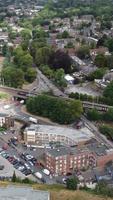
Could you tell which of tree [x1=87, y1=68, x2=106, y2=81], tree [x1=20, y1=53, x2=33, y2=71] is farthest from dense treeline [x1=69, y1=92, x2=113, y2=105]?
tree [x1=20, y1=53, x2=33, y2=71]

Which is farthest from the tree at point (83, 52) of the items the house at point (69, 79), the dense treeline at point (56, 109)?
the dense treeline at point (56, 109)

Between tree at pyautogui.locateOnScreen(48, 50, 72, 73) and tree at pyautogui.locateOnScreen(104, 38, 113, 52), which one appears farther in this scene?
tree at pyautogui.locateOnScreen(104, 38, 113, 52)

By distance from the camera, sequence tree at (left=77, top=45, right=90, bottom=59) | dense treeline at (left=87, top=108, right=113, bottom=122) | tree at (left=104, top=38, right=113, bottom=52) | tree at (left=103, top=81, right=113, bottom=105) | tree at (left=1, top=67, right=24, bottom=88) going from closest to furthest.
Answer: dense treeline at (left=87, top=108, right=113, bottom=122)
tree at (left=103, top=81, right=113, bottom=105)
tree at (left=1, top=67, right=24, bottom=88)
tree at (left=77, top=45, right=90, bottom=59)
tree at (left=104, top=38, right=113, bottom=52)

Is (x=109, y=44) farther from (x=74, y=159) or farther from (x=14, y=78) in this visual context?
(x=74, y=159)

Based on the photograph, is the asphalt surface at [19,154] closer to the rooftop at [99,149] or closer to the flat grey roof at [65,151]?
the flat grey roof at [65,151]

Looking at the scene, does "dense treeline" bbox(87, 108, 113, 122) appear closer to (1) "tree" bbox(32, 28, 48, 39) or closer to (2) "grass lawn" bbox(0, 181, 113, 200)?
(2) "grass lawn" bbox(0, 181, 113, 200)
